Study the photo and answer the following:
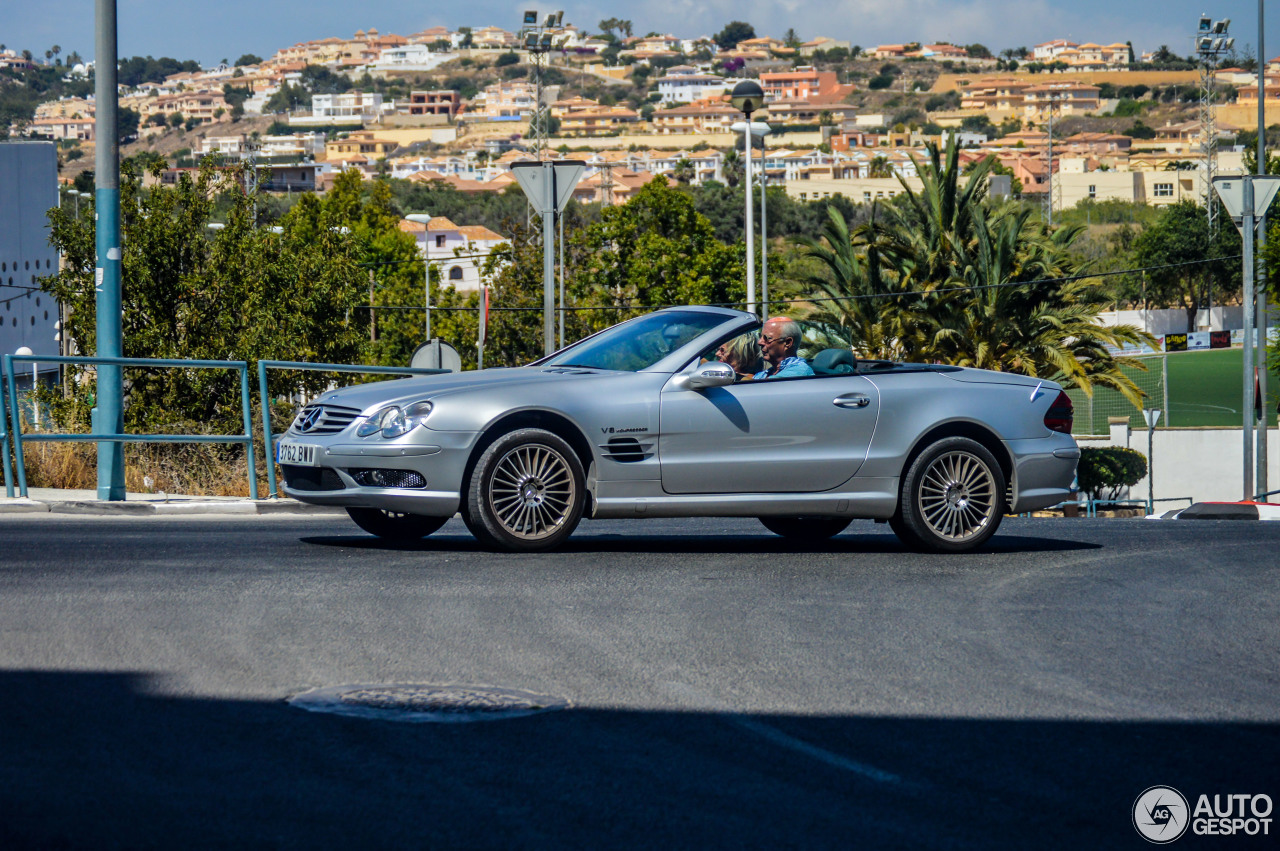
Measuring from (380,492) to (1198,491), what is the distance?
123 feet

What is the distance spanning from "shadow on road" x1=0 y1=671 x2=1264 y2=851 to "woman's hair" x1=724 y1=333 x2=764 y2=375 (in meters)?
4.64

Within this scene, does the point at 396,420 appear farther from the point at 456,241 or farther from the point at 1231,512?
the point at 456,241

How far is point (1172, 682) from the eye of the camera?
6148mm

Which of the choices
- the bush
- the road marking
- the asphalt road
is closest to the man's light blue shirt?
the asphalt road

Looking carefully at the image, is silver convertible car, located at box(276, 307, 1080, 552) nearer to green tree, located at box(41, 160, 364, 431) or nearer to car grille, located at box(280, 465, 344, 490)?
car grille, located at box(280, 465, 344, 490)

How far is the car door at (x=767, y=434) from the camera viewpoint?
31.1ft

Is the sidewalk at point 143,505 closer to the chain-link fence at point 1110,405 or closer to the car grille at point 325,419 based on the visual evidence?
the car grille at point 325,419

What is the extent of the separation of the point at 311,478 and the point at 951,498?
4.12 meters

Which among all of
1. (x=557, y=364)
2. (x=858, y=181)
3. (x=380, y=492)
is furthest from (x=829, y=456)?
(x=858, y=181)

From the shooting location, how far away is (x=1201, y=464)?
141ft

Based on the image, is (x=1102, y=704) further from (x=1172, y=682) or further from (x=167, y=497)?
(x=167, y=497)

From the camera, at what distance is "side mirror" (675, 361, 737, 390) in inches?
369

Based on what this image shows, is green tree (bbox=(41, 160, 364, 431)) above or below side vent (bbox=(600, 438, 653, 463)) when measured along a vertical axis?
above

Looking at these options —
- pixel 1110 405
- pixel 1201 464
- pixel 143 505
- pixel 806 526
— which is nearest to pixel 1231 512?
pixel 806 526
